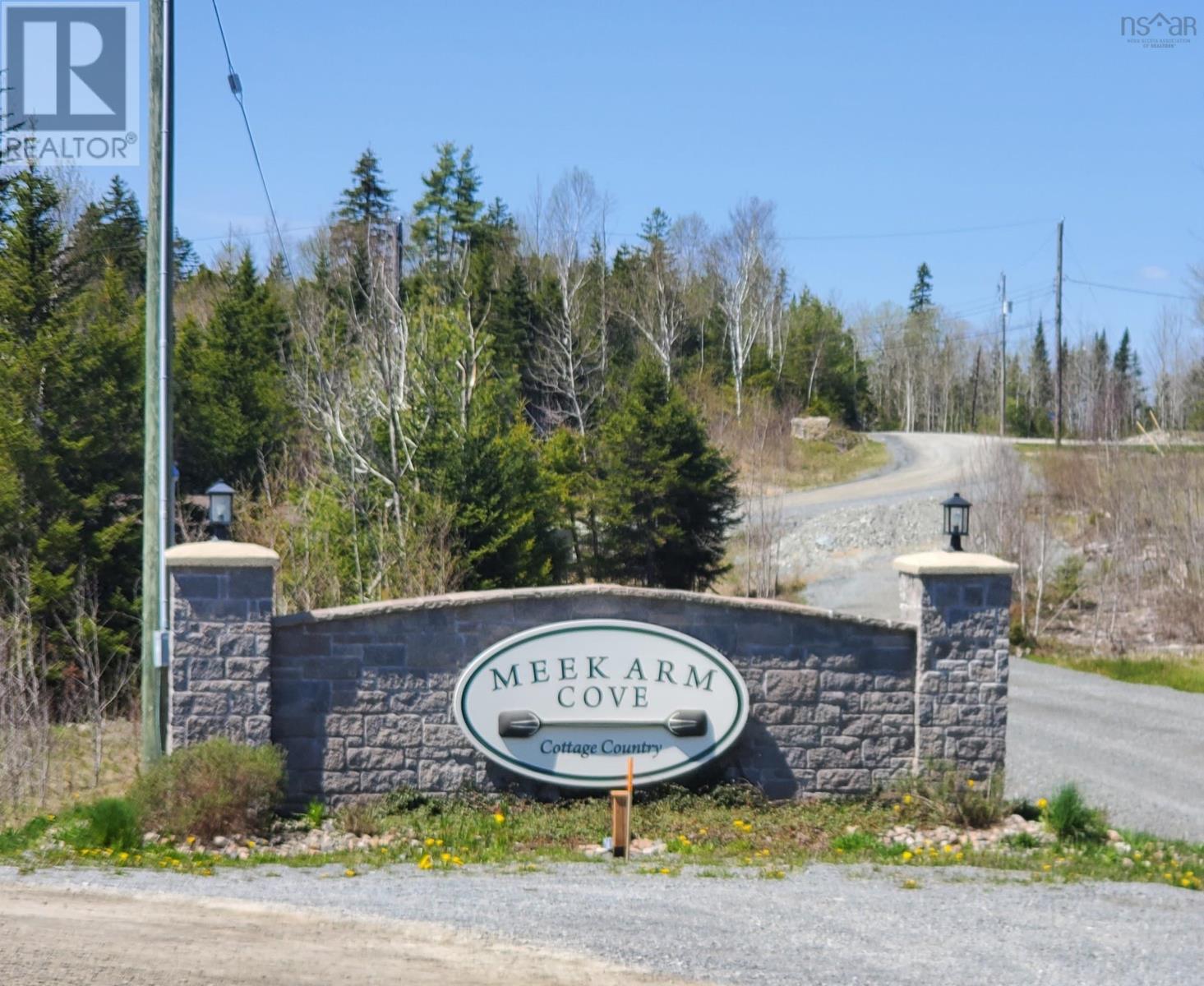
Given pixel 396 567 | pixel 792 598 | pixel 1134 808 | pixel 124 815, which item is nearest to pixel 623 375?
pixel 792 598

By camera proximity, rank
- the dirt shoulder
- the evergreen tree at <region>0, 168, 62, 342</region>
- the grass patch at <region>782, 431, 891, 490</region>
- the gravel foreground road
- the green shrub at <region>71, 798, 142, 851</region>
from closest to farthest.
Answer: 1. the dirt shoulder
2. the gravel foreground road
3. the green shrub at <region>71, 798, 142, 851</region>
4. the evergreen tree at <region>0, 168, 62, 342</region>
5. the grass patch at <region>782, 431, 891, 490</region>

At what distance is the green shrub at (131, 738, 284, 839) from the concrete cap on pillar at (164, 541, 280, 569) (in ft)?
4.74

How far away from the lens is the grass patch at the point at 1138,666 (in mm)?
23828

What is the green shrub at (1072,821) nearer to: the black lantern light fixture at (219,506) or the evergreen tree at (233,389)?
the black lantern light fixture at (219,506)

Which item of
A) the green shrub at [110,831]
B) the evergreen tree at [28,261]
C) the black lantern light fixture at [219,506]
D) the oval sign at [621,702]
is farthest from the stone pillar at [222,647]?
the evergreen tree at [28,261]

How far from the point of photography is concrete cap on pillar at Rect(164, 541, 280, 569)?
35.1 feet

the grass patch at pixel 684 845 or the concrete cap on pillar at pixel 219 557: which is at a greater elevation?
the concrete cap on pillar at pixel 219 557

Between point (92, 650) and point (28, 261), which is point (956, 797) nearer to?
point (92, 650)

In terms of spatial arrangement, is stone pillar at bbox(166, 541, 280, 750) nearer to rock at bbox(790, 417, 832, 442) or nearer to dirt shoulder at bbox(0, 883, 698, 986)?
dirt shoulder at bbox(0, 883, 698, 986)

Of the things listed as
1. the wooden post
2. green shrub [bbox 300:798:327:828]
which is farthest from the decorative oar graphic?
green shrub [bbox 300:798:327:828]

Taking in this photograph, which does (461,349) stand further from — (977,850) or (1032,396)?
(1032,396)

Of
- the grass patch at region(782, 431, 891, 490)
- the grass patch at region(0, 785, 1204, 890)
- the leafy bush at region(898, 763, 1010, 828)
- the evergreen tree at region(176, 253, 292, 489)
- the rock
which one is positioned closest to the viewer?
the grass patch at region(0, 785, 1204, 890)

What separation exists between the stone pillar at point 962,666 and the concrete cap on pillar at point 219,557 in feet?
18.3

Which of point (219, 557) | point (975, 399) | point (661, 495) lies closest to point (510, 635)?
point (219, 557)
